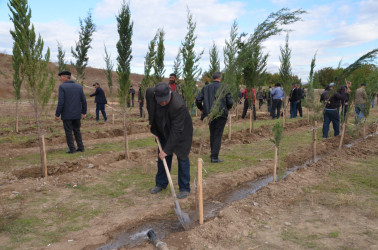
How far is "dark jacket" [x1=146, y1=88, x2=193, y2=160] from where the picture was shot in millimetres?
4566

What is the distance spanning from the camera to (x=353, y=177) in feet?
19.7

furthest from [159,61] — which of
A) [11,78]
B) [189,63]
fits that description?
[11,78]

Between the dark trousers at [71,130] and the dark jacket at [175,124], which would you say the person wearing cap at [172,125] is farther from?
the dark trousers at [71,130]

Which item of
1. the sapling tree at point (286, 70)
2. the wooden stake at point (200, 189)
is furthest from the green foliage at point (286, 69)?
the wooden stake at point (200, 189)

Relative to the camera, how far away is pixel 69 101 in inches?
310

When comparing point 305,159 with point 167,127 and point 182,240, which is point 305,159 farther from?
point 182,240

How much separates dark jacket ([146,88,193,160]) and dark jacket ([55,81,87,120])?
379 centimetres

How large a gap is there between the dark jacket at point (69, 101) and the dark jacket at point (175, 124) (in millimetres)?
3794

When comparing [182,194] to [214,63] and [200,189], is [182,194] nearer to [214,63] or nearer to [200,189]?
[200,189]

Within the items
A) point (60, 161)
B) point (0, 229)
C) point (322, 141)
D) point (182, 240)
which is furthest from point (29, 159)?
point (322, 141)

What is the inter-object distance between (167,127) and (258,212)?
1914 mm

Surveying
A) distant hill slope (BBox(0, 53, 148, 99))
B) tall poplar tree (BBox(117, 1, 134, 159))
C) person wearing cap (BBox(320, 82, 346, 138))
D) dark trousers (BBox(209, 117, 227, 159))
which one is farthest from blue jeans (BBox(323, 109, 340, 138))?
distant hill slope (BBox(0, 53, 148, 99))

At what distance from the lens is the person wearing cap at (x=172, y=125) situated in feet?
14.5

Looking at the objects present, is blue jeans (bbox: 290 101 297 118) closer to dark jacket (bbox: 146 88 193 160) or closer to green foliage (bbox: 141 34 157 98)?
green foliage (bbox: 141 34 157 98)
